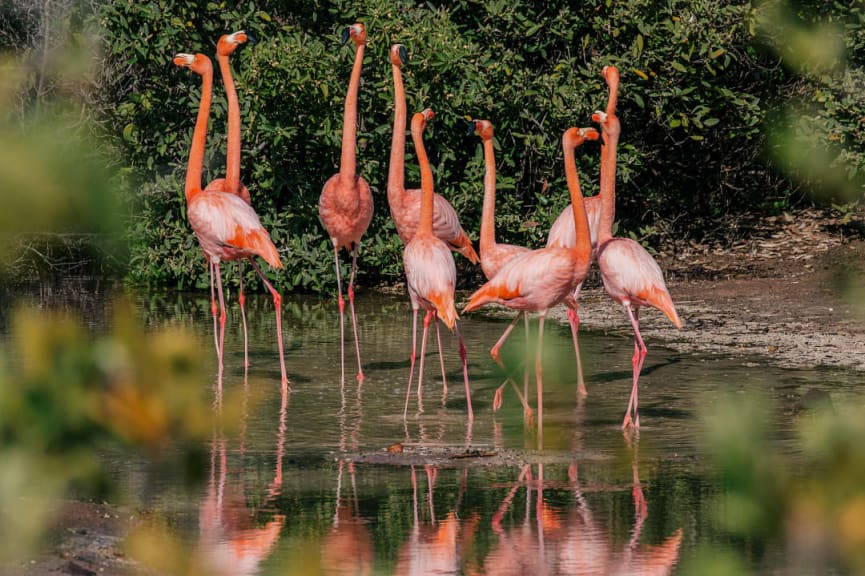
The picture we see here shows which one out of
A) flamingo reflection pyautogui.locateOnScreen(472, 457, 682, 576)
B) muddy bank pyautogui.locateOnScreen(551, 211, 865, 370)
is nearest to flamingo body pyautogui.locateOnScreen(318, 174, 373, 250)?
muddy bank pyautogui.locateOnScreen(551, 211, 865, 370)

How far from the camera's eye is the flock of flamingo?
6855 millimetres

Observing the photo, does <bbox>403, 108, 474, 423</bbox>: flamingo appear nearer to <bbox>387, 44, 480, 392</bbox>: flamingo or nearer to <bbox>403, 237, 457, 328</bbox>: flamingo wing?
<bbox>403, 237, 457, 328</bbox>: flamingo wing

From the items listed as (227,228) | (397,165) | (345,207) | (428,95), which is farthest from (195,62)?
(428,95)

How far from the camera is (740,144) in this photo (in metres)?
13.8

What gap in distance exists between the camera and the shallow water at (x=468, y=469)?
4297 millimetres

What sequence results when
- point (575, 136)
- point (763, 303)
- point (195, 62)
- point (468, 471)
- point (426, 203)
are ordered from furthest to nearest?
1. point (763, 303)
2. point (195, 62)
3. point (426, 203)
4. point (575, 136)
5. point (468, 471)

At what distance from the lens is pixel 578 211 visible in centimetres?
709

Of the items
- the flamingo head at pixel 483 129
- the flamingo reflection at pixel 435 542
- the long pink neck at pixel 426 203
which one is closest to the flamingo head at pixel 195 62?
the long pink neck at pixel 426 203

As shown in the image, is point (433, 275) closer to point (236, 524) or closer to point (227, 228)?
point (227, 228)

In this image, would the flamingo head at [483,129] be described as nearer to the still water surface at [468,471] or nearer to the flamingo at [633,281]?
the flamingo at [633,281]

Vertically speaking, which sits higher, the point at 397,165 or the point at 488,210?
the point at 397,165

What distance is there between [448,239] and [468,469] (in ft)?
10.2

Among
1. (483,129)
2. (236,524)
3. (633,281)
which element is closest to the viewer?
(236,524)

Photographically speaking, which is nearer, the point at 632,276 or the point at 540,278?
the point at 540,278
